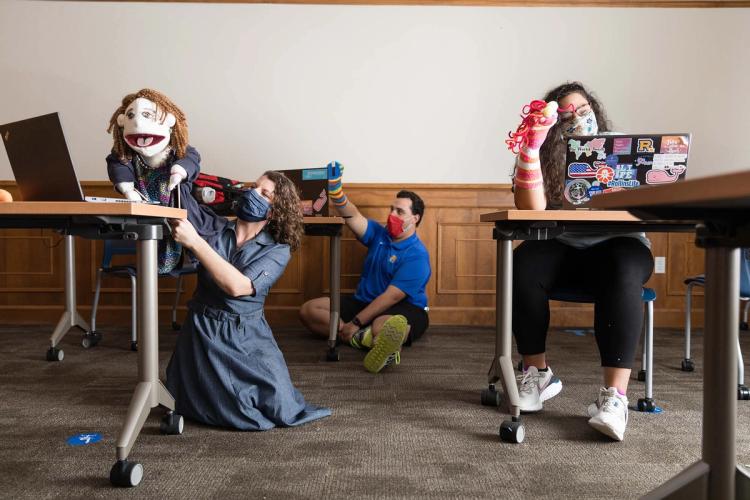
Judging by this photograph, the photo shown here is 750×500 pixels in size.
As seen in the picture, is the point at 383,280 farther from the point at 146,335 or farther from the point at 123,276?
the point at 146,335

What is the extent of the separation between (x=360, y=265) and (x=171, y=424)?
2.27m

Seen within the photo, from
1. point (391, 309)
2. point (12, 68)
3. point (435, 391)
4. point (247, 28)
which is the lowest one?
point (435, 391)

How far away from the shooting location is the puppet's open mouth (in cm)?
211

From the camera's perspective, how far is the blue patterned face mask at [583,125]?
1.97 m

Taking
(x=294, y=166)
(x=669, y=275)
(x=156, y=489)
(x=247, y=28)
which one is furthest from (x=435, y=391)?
(x=247, y=28)

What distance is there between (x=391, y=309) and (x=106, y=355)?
4.53 feet

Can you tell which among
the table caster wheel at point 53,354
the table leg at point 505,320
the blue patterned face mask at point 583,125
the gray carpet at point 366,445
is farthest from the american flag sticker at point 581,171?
the table caster wheel at point 53,354

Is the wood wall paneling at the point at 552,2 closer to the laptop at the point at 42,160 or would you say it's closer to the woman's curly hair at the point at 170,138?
the woman's curly hair at the point at 170,138

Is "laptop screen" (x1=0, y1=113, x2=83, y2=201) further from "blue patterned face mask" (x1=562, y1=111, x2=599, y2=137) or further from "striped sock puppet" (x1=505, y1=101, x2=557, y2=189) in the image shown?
"blue patterned face mask" (x1=562, y1=111, x2=599, y2=137)

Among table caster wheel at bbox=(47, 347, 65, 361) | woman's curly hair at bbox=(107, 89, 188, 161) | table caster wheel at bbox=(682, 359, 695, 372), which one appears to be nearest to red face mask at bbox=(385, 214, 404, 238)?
woman's curly hair at bbox=(107, 89, 188, 161)

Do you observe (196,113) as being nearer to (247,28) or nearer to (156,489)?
(247,28)

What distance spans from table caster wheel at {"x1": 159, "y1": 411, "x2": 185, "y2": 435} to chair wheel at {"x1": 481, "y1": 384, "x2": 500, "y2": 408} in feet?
3.16

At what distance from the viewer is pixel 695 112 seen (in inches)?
147

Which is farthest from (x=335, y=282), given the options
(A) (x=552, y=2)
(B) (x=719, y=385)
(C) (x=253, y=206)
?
(A) (x=552, y=2)
